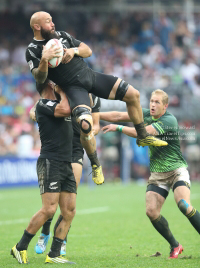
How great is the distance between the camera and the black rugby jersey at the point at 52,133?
671 centimetres

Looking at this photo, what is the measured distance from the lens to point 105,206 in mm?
14117

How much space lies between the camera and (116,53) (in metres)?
25.1

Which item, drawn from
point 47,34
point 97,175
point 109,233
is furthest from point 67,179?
point 109,233

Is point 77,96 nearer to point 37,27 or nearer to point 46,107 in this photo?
point 46,107

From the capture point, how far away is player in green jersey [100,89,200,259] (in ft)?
23.7

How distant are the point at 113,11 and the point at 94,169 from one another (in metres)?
21.2

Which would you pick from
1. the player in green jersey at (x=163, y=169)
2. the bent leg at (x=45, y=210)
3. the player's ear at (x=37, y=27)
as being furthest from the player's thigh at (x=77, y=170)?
the player's ear at (x=37, y=27)

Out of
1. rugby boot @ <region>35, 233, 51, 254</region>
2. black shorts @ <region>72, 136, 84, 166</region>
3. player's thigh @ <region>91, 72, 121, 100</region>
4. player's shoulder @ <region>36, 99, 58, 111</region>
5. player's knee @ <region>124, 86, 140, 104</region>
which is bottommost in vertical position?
rugby boot @ <region>35, 233, 51, 254</region>

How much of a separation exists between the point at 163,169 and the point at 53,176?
70.9 inches

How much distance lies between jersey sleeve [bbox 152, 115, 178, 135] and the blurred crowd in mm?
12178

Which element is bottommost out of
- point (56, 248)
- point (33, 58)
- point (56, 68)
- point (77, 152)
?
point (56, 248)

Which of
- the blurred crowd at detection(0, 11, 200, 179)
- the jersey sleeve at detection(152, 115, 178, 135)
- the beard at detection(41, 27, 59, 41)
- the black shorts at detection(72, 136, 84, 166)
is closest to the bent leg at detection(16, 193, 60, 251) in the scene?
the black shorts at detection(72, 136, 84, 166)

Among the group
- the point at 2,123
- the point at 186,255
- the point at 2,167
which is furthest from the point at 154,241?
the point at 2,123

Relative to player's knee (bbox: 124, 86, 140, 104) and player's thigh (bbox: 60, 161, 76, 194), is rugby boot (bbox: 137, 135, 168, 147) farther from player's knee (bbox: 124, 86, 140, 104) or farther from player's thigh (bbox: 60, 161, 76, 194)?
player's thigh (bbox: 60, 161, 76, 194)
